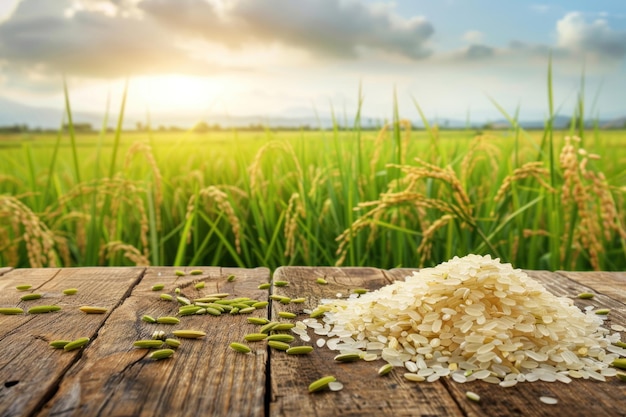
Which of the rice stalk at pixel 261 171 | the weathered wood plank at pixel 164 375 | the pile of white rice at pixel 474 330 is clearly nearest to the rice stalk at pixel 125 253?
the rice stalk at pixel 261 171

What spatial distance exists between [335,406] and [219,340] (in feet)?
1.40

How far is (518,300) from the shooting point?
151 centimetres

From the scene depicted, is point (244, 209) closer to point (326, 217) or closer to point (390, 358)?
point (326, 217)

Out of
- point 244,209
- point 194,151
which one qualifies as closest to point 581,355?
point 244,209

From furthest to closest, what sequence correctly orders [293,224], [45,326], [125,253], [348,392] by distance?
[125,253] < [293,224] < [45,326] < [348,392]

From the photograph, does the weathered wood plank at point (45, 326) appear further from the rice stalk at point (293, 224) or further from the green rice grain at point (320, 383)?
the rice stalk at point (293, 224)

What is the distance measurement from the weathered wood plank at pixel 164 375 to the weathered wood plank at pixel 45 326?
4 centimetres

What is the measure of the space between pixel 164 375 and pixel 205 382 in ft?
0.33

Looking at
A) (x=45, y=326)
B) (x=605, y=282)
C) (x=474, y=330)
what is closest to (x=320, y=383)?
(x=474, y=330)

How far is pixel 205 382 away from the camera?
4.05 ft

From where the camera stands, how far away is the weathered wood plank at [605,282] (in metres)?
2.03

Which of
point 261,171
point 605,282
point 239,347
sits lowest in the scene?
point 605,282

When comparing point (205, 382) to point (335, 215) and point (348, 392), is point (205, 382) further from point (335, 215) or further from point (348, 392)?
point (335, 215)

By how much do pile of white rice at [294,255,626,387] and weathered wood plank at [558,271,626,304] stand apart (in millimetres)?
440
